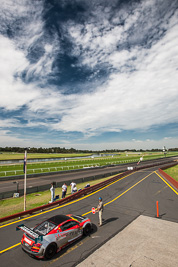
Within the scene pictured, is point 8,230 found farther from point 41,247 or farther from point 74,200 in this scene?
point 74,200

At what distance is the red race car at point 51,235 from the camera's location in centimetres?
627

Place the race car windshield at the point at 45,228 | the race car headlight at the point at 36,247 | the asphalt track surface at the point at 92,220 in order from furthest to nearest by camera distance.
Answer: the race car windshield at the point at 45,228, the asphalt track surface at the point at 92,220, the race car headlight at the point at 36,247

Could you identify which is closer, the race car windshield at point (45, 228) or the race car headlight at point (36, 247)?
the race car headlight at point (36, 247)

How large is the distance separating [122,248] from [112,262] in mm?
1170

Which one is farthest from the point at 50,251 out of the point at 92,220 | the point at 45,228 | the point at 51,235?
the point at 92,220

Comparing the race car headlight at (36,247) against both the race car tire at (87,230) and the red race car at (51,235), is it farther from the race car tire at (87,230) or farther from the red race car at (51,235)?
the race car tire at (87,230)

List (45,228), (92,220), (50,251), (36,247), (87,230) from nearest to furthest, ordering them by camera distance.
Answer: (36,247)
(50,251)
(45,228)
(87,230)
(92,220)

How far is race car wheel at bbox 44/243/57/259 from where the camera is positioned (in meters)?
6.38

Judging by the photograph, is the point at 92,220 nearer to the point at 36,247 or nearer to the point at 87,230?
the point at 87,230

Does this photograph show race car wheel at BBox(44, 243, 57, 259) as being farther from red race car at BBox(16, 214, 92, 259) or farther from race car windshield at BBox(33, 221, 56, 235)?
race car windshield at BBox(33, 221, 56, 235)

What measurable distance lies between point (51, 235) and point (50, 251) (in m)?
0.61

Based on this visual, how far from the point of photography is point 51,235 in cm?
670

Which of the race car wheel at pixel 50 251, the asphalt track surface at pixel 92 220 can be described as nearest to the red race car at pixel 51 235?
the race car wheel at pixel 50 251

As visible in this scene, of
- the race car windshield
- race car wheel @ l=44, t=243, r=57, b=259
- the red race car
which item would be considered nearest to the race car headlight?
the red race car
